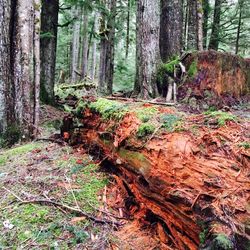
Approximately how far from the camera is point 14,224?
3166 mm

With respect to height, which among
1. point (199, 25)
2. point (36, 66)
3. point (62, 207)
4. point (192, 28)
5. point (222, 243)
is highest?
point (192, 28)

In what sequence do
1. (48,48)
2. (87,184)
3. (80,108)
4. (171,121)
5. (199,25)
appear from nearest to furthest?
1. (171,121)
2. (87,184)
3. (80,108)
4. (199,25)
5. (48,48)

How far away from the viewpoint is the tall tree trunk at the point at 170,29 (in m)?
8.00

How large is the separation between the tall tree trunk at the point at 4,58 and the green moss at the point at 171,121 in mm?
4041

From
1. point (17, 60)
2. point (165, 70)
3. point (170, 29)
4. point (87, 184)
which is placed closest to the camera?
point (87, 184)

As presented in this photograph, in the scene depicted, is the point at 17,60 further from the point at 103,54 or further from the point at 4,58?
the point at 103,54

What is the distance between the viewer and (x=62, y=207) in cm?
342

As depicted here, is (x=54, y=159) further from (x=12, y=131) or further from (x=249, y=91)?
(x=249, y=91)

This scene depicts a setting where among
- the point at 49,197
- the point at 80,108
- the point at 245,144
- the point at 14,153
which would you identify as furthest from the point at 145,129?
the point at 14,153

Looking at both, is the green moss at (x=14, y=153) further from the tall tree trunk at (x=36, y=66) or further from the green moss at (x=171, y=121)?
the green moss at (x=171, y=121)

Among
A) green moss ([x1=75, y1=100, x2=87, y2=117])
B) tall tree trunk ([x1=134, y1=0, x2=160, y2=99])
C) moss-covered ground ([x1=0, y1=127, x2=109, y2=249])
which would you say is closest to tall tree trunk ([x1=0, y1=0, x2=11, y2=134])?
moss-covered ground ([x1=0, y1=127, x2=109, y2=249])

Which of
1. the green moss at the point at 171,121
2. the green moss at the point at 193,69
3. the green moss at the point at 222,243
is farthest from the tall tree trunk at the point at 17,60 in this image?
the green moss at the point at 222,243

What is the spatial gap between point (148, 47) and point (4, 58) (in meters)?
3.02

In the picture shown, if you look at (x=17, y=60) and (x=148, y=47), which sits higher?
(x=148, y=47)
